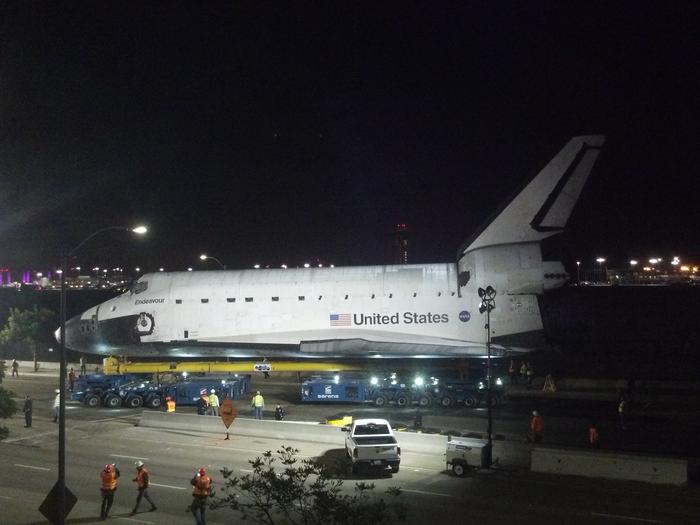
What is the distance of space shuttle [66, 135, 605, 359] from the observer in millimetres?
25516

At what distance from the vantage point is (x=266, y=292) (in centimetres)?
2808

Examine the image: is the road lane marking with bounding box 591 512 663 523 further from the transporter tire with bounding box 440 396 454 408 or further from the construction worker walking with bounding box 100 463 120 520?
the transporter tire with bounding box 440 396 454 408

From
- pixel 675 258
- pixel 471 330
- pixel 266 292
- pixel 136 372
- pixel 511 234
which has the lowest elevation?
pixel 136 372

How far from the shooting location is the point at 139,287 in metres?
29.7

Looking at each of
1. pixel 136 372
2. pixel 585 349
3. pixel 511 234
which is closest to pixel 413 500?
pixel 511 234

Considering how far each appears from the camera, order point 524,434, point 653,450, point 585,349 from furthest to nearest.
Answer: point 585,349, point 524,434, point 653,450

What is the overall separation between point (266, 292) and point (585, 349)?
27418 mm

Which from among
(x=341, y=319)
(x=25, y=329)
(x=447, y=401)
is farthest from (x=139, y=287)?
(x=25, y=329)

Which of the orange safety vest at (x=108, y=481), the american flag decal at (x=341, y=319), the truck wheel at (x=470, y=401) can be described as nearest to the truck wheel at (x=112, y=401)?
the american flag decal at (x=341, y=319)

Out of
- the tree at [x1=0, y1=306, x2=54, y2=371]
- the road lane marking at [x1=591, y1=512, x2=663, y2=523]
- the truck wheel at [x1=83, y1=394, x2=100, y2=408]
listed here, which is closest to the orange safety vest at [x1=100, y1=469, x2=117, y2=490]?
the road lane marking at [x1=591, y1=512, x2=663, y2=523]

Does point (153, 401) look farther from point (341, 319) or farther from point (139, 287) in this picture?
point (341, 319)

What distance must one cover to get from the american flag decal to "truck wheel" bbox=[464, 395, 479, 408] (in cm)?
590

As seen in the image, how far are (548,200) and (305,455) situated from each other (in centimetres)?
1481

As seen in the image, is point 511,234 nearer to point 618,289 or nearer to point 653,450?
point 653,450
